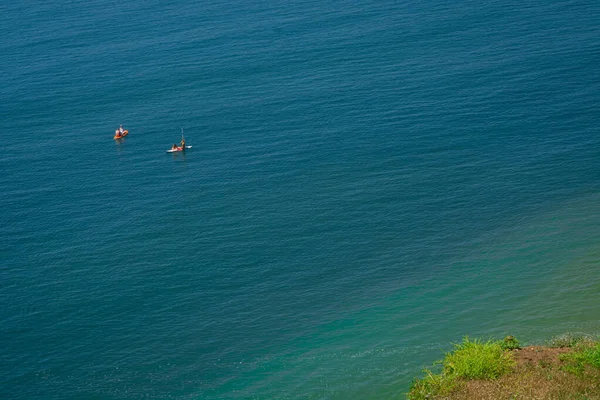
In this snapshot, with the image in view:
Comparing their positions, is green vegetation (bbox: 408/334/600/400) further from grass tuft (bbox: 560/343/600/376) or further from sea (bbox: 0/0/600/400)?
sea (bbox: 0/0/600/400)

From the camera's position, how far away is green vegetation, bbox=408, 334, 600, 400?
5278cm

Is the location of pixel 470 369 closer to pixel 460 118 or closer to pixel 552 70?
pixel 460 118

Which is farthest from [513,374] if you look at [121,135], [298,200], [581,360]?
[121,135]

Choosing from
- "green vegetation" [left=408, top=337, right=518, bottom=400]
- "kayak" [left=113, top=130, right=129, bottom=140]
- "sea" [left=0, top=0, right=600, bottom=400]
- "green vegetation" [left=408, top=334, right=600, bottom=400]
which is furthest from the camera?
"kayak" [left=113, top=130, right=129, bottom=140]

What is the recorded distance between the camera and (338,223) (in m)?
87.9

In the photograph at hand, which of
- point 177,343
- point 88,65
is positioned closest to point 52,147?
point 88,65

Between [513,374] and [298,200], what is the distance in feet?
141

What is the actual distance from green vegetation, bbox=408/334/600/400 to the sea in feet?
17.8

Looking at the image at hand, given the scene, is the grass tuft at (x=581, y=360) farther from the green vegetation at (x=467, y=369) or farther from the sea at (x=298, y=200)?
the sea at (x=298, y=200)

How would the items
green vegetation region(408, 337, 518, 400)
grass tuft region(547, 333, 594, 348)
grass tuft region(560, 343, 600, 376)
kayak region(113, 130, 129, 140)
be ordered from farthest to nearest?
kayak region(113, 130, 129, 140) → grass tuft region(547, 333, 594, 348) → green vegetation region(408, 337, 518, 400) → grass tuft region(560, 343, 600, 376)

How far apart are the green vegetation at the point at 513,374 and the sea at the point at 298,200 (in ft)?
17.8

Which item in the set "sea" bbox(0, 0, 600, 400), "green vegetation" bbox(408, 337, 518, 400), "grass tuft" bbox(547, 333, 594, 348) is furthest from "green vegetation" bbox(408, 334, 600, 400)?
"sea" bbox(0, 0, 600, 400)

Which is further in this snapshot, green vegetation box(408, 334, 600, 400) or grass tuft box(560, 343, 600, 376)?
grass tuft box(560, 343, 600, 376)

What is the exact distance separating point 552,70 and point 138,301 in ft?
239
